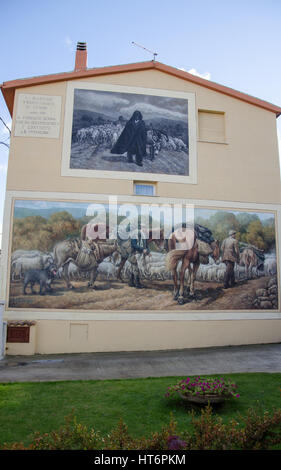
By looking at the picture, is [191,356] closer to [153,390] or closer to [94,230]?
[153,390]

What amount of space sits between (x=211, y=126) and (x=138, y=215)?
5418 millimetres

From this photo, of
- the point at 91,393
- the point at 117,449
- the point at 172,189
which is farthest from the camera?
the point at 172,189

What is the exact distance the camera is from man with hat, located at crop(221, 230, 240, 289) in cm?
1598

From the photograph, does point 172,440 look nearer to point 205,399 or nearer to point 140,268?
point 205,399

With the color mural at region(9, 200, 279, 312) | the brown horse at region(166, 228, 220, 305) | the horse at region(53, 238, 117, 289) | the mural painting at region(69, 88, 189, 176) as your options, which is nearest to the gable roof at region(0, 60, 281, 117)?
the mural painting at region(69, 88, 189, 176)

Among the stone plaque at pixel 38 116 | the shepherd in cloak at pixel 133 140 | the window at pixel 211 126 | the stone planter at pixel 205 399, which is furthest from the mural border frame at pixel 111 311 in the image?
the stone planter at pixel 205 399

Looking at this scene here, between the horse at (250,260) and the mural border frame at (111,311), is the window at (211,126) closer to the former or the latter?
the mural border frame at (111,311)

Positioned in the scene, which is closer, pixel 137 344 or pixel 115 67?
pixel 137 344

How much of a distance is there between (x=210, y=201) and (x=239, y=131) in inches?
141

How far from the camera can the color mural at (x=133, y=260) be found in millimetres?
14875

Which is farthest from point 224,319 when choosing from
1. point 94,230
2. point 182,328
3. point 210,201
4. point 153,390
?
point 153,390

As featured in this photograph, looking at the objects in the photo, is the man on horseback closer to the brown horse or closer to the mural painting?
the brown horse

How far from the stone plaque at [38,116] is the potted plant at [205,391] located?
11.4 meters
